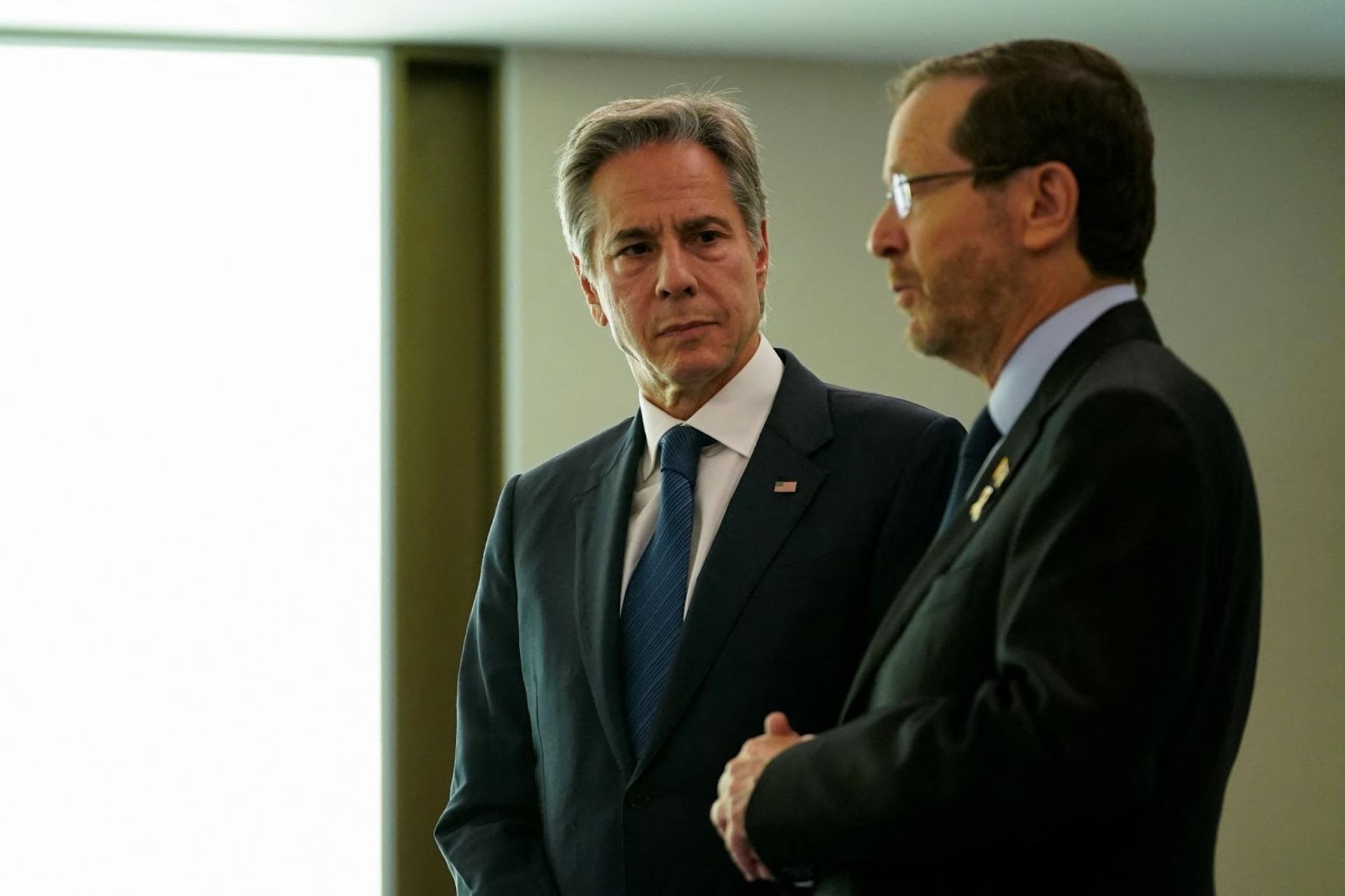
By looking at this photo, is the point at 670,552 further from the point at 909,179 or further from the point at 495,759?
the point at 909,179

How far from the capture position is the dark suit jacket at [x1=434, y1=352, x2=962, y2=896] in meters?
1.88

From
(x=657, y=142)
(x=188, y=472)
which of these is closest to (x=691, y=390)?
(x=657, y=142)

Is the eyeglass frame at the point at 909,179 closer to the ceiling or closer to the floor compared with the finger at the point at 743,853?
closer to the ceiling

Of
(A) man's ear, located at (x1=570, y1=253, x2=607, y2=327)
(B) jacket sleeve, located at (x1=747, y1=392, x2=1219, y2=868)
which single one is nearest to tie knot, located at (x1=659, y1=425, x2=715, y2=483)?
(A) man's ear, located at (x1=570, y1=253, x2=607, y2=327)

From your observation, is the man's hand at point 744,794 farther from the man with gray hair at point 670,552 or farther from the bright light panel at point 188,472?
→ the bright light panel at point 188,472

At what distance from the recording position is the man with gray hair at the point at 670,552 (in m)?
1.88

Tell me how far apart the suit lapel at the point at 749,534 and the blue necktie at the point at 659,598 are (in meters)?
0.04

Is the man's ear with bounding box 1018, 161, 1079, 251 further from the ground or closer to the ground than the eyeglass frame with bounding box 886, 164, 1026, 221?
closer to the ground

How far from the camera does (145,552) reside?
432 cm

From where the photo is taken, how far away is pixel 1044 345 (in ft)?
4.79

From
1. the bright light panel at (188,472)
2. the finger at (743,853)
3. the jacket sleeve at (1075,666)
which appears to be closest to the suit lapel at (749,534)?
the finger at (743,853)

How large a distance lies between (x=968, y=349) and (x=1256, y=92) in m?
4.05

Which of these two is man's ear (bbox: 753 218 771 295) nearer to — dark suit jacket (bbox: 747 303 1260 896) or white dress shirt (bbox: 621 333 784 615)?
white dress shirt (bbox: 621 333 784 615)

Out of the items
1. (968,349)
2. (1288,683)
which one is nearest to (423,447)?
(1288,683)
